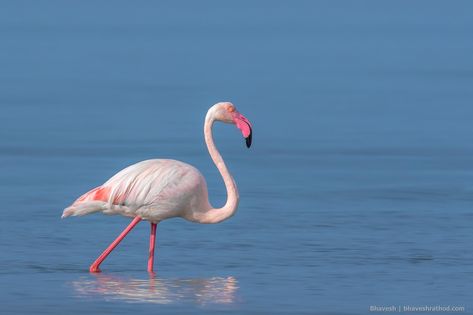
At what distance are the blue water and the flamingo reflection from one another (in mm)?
19

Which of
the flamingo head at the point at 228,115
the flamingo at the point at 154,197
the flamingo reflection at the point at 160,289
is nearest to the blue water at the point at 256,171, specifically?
the flamingo reflection at the point at 160,289

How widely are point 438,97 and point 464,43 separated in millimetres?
12386

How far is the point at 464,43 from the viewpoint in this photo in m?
33.7

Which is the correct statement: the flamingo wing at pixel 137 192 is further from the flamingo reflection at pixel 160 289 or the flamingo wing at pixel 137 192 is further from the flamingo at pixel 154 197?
the flamingo reflection at pixel 160 289

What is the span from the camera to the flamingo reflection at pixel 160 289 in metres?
9.14

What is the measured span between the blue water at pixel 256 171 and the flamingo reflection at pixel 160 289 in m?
0.02

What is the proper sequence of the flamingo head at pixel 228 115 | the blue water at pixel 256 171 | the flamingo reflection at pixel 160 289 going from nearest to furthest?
the flamingo reflection at pixel 160 289
the blue water at pixel 256 171
the flamingo head at pixel 228 115

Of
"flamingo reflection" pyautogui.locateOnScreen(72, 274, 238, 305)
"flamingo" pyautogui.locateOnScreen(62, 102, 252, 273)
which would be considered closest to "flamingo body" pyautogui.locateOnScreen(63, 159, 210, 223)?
"flamingo" pyautogui.locateOnScreen(62, 102, 252, 273)

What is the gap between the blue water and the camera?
9477 millimetres

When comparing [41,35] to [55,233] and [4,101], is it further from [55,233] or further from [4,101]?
[55,233]

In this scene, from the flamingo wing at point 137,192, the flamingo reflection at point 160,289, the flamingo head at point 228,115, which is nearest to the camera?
the flamingo reflection at point 160,289

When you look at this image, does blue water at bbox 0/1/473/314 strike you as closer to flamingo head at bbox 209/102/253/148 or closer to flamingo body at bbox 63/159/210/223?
flamingo body at bbox 63/159/210/223

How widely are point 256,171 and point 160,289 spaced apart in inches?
201

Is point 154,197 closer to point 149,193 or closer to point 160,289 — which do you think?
point 149,193
